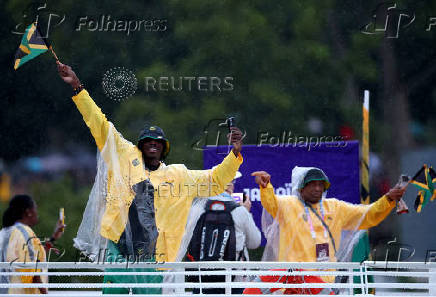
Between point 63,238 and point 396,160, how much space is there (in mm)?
4283

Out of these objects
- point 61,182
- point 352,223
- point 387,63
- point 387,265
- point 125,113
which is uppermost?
point 387,63

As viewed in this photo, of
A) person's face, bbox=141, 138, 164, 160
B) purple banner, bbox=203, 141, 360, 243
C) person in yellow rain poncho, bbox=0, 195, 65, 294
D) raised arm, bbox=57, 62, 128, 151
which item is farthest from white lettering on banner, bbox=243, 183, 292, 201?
raised arm, bbox=57, 62, 128, 151

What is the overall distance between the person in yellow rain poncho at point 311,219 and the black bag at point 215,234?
1.62 feet

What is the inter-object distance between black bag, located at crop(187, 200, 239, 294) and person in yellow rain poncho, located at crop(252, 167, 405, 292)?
1.62 ft

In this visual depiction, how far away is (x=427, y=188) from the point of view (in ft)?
22.7

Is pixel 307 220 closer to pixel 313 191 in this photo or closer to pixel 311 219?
pixel 311 219

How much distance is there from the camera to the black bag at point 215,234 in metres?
7.12

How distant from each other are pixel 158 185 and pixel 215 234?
1101 mm

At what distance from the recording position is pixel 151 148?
Answer: 20.6ft

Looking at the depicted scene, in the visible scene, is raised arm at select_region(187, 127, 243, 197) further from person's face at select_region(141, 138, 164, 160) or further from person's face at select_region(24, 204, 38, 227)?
person's face at select_region(24, 204, 38, 227)

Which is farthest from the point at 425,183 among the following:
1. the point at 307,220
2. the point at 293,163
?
the point at 293,163

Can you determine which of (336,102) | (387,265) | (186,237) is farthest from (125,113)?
(387,265)

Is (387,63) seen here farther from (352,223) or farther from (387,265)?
(387,265)

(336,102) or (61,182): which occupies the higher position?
(336,102)
